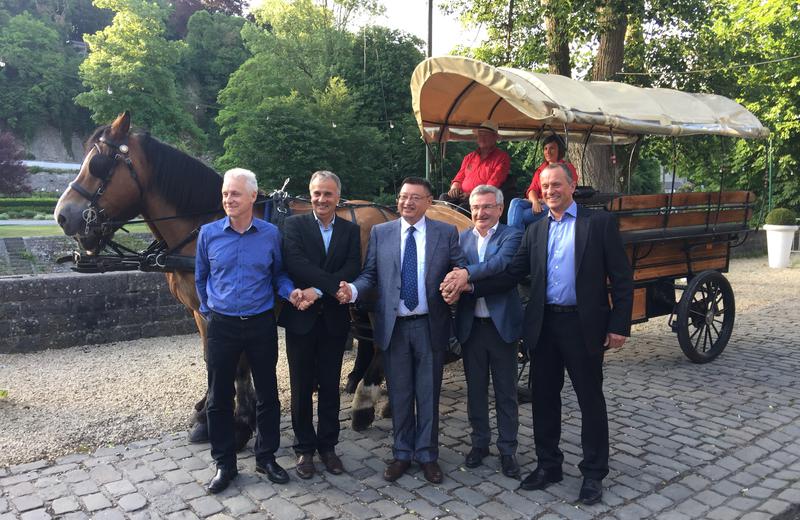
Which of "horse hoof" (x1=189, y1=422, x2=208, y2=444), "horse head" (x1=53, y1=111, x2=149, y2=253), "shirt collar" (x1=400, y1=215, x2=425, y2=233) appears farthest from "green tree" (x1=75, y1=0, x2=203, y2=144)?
"shirt collar" (x1=400, y1=215, x2=425, y2=233)

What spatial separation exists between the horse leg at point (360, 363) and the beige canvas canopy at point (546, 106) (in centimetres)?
252

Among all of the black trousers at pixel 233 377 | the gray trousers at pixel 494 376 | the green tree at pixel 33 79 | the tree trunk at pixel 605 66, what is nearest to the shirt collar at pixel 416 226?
the gray trousers at pixel 494 376

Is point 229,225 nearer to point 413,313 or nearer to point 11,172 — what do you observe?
point 413,313

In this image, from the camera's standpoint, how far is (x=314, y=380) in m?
3.96

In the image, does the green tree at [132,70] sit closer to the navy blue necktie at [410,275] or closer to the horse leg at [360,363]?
the horse leg at [360,363]

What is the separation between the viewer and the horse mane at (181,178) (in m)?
4.36

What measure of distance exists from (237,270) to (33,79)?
198 feet

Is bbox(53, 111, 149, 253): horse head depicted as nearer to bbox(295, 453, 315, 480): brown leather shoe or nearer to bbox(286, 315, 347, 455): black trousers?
bbox(286, 315, 347, 455): black trousers

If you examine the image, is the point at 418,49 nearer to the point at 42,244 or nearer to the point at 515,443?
the point at 42,244

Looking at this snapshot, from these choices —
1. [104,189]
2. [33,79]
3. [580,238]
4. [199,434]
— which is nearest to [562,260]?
[580,238]

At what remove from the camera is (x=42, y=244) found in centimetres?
1541

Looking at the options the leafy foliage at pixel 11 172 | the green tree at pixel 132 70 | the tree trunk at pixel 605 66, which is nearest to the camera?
the tree trunk at pixel 605 66

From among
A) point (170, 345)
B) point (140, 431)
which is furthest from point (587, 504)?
point (170, 345)

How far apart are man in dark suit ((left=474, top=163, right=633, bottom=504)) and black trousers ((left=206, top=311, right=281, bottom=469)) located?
1379 mm
